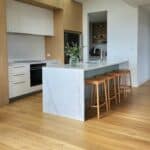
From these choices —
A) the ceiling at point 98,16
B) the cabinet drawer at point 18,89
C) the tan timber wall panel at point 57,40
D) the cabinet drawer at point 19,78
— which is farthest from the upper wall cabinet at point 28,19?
the ceiling at point 98,16

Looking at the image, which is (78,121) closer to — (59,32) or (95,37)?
(59,32)

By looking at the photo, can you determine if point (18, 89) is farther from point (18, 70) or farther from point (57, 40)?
point (57, 40)

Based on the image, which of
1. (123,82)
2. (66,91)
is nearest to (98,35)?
(123,82)

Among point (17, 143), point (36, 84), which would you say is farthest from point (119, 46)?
point (17, 143)

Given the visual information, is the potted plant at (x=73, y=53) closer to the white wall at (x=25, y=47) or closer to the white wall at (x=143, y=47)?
the white wall at (x=25, y=47)

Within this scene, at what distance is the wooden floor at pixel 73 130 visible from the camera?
105 inches

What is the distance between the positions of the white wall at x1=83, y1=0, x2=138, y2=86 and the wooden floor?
251cm

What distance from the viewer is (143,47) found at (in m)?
7.07

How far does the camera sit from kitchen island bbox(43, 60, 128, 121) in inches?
141

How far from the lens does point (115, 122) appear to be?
11.4 feet

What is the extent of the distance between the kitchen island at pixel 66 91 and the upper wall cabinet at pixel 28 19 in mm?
1905

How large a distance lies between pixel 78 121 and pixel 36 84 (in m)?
2.48

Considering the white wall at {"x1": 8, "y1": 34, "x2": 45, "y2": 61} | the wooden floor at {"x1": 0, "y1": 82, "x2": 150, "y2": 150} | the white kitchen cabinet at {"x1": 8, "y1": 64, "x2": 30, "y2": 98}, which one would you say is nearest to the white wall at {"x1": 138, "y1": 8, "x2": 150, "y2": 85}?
the wooden floor at {"x1": 0, "y1": 82, "x2": 150, "y2": 150}

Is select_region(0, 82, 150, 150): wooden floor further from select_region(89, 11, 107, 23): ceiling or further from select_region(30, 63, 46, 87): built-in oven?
select_region(89, 11, 107, 23): ceiling
